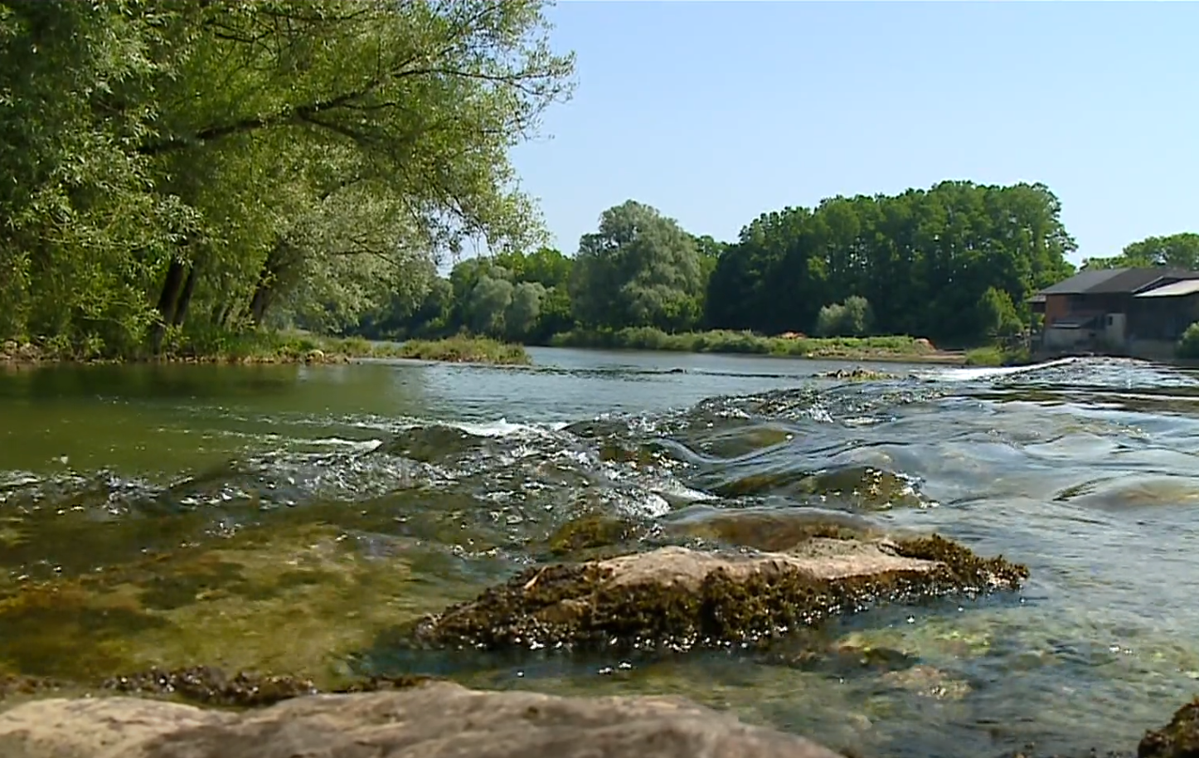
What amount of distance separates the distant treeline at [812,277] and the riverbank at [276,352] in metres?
39.7

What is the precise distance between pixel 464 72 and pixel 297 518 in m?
11.4

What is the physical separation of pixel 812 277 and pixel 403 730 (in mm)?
118892

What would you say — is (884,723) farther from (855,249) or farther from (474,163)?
(855,249)

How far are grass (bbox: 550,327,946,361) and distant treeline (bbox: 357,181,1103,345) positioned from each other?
19.1 feet

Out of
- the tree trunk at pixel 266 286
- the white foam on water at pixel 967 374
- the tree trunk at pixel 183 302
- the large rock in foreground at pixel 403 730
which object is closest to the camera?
the large rock in foreground at pixel 403 730

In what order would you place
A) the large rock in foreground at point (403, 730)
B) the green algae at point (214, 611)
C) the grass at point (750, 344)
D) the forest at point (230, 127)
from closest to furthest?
the large rock in foreground at point (403, 730) → the green algae at point (214, 611) → the forest at point (230, 127) → the grass at point (750, 344)

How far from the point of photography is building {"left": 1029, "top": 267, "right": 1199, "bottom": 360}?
6750 centimetres

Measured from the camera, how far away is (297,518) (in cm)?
784

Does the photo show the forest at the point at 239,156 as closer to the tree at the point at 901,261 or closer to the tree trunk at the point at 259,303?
the tree trunk at the point at 259,303

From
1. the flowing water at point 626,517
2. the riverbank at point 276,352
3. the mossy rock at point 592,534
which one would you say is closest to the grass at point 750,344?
the riverbank at point 276,352

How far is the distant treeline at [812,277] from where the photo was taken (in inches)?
3875

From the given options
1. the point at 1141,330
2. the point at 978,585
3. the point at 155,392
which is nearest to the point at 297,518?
the point at 978,585

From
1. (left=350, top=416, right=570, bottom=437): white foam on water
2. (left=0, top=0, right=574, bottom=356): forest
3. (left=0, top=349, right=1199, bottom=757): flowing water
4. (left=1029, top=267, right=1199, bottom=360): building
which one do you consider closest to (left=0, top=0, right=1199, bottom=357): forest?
(left=0, top=0, right=574, bottom=356): forest

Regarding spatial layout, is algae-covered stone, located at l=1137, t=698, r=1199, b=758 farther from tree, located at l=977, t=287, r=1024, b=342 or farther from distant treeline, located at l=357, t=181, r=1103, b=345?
tree, located at l=977, t=287, r=1024, b=342
